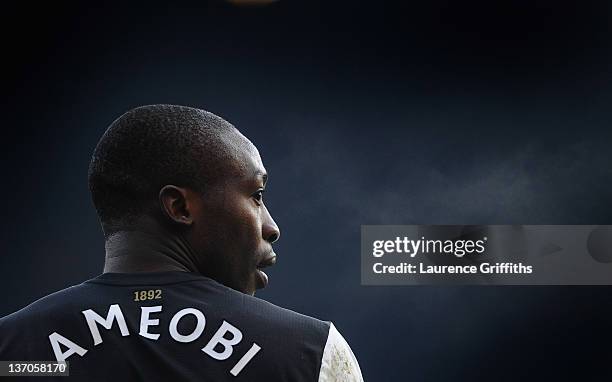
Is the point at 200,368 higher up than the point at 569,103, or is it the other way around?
the point at 569,103

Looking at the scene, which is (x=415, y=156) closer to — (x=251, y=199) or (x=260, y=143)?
(x=260, y=143)

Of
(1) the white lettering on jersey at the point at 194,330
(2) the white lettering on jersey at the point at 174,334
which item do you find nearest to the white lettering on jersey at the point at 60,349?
(2) the white lettering on jersey at the point at 174,334

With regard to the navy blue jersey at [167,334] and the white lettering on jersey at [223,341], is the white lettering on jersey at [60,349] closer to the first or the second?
the navy blue jersey at [167,334]

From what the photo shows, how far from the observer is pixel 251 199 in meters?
1.05

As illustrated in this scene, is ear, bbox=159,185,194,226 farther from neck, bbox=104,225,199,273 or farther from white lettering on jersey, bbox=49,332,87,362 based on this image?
white lettering on jersey, bbox=49,332,87,362

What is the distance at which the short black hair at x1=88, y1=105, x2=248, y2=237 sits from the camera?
3.35ft

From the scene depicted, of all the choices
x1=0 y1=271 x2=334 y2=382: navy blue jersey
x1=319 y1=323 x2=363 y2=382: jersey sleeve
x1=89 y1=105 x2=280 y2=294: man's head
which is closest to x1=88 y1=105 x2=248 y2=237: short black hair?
x1=89 y1=105 x2=280 y2=294: man's head

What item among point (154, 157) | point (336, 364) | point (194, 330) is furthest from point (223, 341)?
point (154, 157)

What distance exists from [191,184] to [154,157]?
0.20ft

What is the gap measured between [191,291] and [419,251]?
636cm

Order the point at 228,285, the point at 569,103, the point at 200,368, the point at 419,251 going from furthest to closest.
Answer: the point at 569,103 → the point at 419,251 → the point at 228,285 → the point at 200,368

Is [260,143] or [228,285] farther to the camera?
[260,143]

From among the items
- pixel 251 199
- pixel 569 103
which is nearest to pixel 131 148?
pixel 251 199

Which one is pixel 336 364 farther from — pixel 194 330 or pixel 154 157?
pixel 154 157
